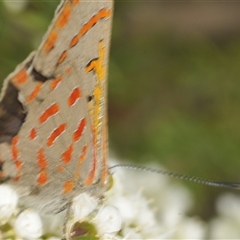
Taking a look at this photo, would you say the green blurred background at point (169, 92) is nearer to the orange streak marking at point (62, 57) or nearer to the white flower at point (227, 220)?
the white flower at point (227, 220)

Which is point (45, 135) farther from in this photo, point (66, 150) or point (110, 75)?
point (110, 75)

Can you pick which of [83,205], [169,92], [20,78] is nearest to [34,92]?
[20,78]

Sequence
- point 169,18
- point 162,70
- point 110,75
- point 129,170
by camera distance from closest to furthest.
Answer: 1. point 129,170
2. point 110,75
3. point 162,70
4. point 169,18

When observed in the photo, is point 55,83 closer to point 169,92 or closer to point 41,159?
point 41,159

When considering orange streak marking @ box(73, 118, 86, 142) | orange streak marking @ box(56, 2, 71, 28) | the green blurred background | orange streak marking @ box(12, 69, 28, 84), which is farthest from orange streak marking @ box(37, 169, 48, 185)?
the green blurred background

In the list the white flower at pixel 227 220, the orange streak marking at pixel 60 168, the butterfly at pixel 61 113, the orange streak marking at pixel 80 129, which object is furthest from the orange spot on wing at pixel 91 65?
the white flower at pixel 227 220

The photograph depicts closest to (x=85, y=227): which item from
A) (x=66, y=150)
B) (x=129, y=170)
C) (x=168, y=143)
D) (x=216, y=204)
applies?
(x=66, y=150)

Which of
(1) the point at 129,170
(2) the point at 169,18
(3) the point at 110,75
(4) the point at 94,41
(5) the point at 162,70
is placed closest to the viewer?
(4) the point at 94,41
